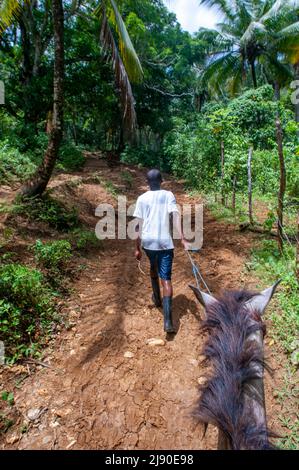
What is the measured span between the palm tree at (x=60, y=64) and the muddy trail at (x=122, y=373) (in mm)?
2269

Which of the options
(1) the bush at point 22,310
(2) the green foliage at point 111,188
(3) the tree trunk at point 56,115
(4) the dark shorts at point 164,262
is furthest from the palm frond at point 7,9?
(4) the dark shorts at point 164,262

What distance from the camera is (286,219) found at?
588 centimetres

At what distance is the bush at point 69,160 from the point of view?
1080 cm

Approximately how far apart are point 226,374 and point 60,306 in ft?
8.02

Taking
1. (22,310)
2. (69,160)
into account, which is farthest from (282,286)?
(69,160)

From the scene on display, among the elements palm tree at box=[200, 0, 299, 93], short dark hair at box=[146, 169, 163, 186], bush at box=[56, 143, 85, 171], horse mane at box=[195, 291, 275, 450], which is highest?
palm tree at box=[200, 0, 299, 93]

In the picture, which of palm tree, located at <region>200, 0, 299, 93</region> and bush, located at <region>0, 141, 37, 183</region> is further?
palm tree, located at <region>200, 0, 299, 93</region>

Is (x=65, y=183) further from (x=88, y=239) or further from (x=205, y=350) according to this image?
(x=205, y=350)

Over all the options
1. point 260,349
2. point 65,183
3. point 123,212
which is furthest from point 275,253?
point 65,183

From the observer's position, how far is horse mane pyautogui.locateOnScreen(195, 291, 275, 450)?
1.32 m

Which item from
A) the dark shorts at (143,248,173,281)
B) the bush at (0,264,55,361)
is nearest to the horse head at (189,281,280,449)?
the dark shorts at (143,248,173,281)

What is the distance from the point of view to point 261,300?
2.00 metres

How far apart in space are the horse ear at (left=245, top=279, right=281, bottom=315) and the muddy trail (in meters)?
0.79

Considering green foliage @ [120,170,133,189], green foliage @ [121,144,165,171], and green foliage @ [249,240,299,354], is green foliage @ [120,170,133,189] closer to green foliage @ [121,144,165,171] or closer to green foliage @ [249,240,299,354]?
Result: green foliage @ [121,144,165,171]
